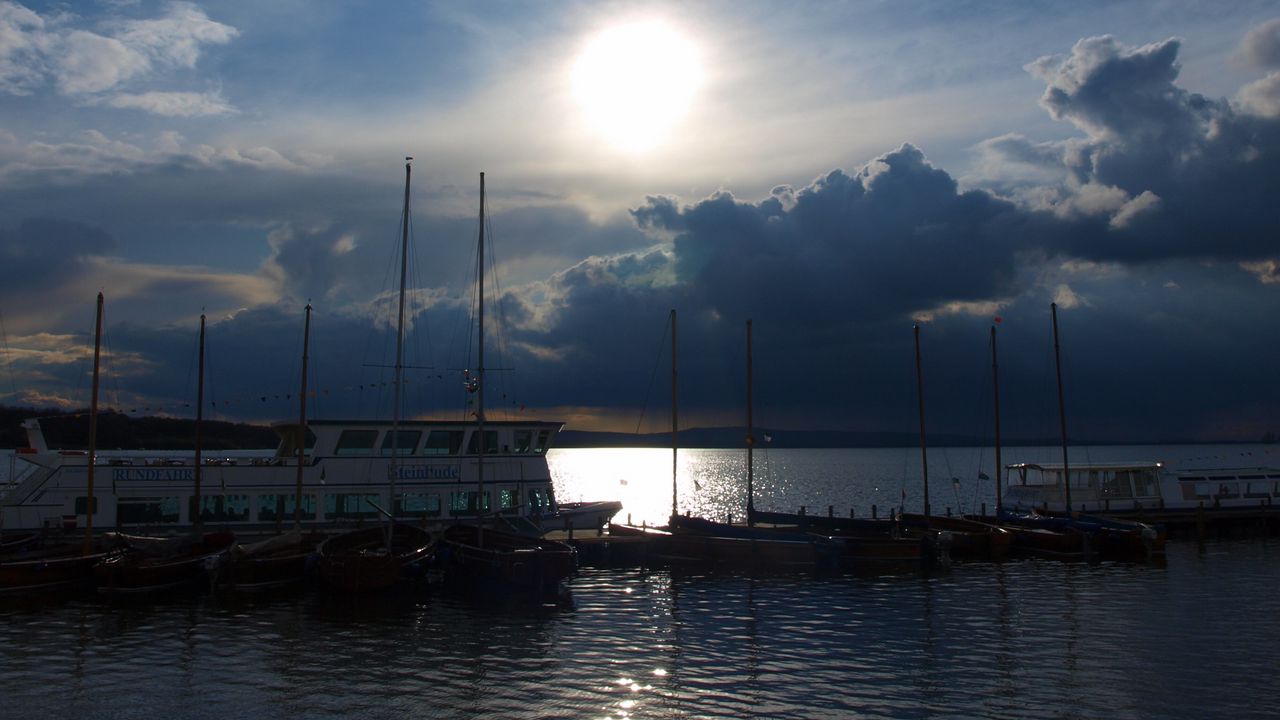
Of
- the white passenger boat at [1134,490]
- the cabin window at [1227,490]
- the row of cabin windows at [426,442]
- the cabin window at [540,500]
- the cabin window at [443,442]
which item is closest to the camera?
the row of cabin windows at [426,442]

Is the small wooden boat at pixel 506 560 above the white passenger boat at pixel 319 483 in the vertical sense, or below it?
below

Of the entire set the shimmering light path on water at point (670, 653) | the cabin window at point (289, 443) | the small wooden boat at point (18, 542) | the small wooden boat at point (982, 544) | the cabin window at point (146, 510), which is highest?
the cabin window at point (289, 443)

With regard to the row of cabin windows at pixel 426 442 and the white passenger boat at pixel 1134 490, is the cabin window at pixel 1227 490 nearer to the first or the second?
the white passenger boat at pixel 1134 490

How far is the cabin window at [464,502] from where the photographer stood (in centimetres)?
4575

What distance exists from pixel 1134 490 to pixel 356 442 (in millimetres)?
50887

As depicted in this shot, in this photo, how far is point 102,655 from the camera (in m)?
27.0

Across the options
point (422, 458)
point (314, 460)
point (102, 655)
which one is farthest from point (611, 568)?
point (102, 655)

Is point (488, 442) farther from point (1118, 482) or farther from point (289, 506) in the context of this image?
point (1118, 482)

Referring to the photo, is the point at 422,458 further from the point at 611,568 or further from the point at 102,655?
the point at 102,655

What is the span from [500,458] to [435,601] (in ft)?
37.6

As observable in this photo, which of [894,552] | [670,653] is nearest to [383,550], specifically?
[670,653]

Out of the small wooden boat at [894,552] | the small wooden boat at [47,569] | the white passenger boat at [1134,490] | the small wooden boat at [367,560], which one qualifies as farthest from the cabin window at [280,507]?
the white passenger boat at [1134,490]

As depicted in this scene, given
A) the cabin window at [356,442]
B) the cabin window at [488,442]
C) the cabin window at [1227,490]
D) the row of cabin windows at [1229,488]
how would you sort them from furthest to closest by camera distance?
the cabin window at [1227,490]
the row of cabin windows at [1229,488]
the cabin window at [488,442]
the cabin window at [356,442]

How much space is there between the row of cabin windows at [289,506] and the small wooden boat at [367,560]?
2.31 metres
